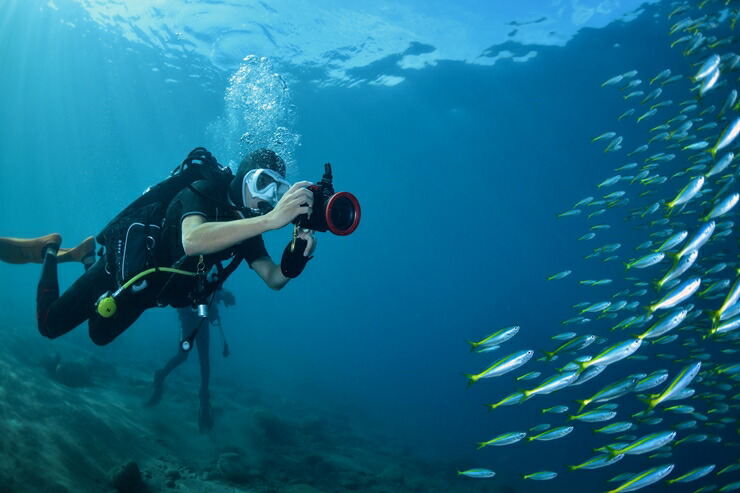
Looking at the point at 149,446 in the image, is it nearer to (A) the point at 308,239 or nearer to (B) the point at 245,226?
(A) the point at 308,239

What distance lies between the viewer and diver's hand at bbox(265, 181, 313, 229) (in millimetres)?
2342

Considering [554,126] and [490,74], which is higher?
[554,126]

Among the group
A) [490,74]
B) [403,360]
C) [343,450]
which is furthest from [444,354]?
[343,450]

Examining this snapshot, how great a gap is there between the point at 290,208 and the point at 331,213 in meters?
0.29

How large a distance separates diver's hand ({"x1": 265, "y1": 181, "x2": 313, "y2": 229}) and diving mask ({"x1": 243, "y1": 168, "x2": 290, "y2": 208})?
25.9 inches

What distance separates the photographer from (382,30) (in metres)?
19.2

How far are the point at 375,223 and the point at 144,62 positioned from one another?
5479 centimetres

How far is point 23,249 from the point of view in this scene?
191 inches

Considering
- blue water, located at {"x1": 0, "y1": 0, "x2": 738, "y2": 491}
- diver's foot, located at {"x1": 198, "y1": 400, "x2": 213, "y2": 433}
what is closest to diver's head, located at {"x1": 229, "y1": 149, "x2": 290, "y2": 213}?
diver's foot, located at {"x1": 198, "y1": 400, "x2": 213, "y2": 433}

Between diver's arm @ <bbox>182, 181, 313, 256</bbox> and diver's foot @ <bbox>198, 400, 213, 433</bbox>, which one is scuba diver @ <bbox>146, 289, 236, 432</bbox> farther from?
diver's arm @ <bbox>182, 181, 313, 256</bbox>

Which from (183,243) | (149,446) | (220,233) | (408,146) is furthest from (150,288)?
(408,146)

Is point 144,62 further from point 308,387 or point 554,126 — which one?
point 554,126

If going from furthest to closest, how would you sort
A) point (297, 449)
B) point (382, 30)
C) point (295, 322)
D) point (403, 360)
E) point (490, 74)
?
1. point (295, 322)
2. point (403, 360)
3. point (490, 74)
4. point (382, 30)
5. point (297, 449)

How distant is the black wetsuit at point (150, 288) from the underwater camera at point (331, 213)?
96cm
